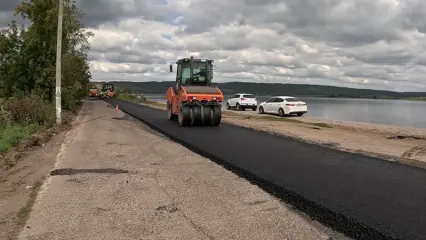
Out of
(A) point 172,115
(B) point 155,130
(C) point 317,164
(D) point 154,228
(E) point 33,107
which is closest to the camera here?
(D) point 154,228

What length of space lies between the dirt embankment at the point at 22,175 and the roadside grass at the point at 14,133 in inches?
12.3

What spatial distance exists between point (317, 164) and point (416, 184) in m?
2.51

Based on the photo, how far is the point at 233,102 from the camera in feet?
147

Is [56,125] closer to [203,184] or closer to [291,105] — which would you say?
[203,184]

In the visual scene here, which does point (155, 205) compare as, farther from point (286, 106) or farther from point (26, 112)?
point (286, 106)

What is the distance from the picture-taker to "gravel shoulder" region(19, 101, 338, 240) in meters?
5.36

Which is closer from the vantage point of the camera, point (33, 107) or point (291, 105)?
point (33, 107)

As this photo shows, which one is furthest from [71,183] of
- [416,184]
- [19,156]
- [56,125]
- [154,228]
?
[56,125]

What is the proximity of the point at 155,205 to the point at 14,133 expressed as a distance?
1088 centimetres

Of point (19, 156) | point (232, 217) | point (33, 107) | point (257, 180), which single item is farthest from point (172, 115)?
point (232, 217)

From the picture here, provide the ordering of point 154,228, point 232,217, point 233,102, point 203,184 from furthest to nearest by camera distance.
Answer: point 233,102 < point 203,184 < point 232,217 < point 154,228

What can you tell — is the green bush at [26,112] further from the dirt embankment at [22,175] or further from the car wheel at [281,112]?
the car wheel at [281,112]

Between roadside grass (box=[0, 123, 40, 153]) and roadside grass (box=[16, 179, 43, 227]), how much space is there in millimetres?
5329

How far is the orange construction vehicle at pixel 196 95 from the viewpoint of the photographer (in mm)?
19641
